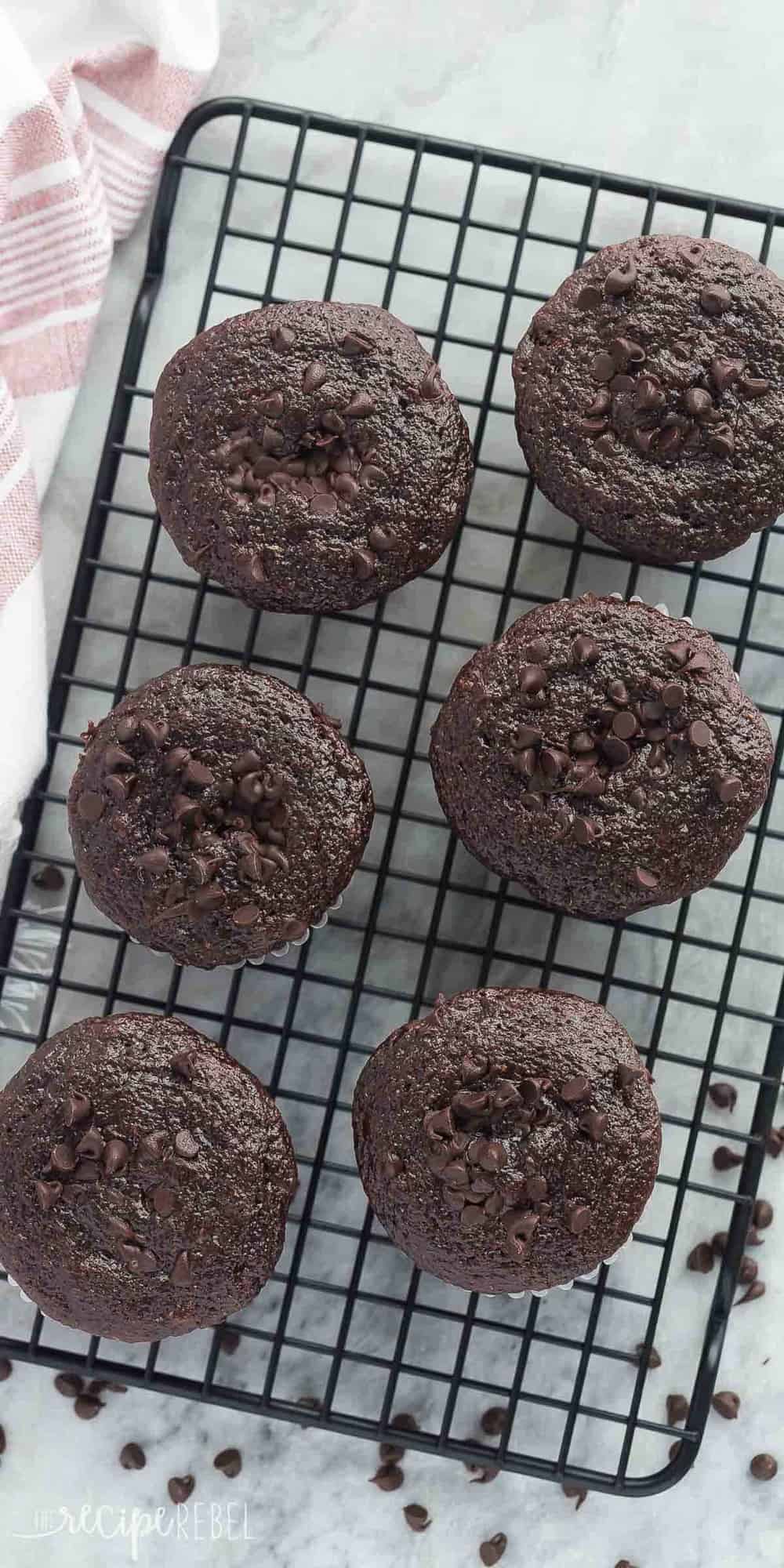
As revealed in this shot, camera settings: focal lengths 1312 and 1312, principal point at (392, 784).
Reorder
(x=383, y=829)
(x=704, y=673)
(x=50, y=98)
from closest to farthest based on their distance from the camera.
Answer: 1. (x=704, y=673)
2. (x=50, y=98)
3. (x=383, y=829)

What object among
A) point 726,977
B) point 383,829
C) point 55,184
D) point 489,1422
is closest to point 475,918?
point 383,829

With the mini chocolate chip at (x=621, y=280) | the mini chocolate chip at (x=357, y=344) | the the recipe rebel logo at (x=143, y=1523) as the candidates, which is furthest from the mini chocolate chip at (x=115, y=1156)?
the mini chocolate chip at (x=621, y=280)

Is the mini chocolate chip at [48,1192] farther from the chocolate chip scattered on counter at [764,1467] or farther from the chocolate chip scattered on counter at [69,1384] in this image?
the chocolate chip scattered on counter at [764,1467]

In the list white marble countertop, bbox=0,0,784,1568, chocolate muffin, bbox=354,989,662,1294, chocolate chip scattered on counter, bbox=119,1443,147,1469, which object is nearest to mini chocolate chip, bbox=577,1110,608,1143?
chocolate muffin, bbox=354,989,662,1294

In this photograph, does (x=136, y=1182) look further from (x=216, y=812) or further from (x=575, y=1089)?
(x=575, y=1089)

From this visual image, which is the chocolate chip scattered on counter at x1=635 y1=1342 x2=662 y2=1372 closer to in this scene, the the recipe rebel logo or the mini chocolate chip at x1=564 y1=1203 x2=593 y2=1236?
the mini chocolate chip at x1=564 y1=1203 x2=593 y2=1236

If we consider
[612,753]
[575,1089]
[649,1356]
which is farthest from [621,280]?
[649,1356]

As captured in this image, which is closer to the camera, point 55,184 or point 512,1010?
point 512,1010

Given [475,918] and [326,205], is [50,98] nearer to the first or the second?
[326,205]
